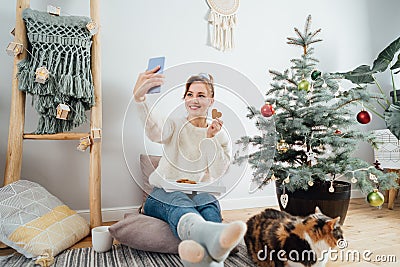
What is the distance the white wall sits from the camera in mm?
1737

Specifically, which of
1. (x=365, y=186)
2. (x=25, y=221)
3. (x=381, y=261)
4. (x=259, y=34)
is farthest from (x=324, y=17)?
(x=25, y=221)

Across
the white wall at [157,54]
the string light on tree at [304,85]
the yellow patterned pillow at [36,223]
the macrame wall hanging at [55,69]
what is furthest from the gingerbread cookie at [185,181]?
the string light on tree at [304,85]

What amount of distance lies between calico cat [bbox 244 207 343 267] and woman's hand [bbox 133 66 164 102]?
2.05 feet

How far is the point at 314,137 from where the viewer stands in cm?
162

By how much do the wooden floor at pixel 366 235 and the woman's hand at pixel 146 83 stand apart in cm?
69

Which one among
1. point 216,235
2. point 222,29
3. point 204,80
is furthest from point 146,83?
point 222,29

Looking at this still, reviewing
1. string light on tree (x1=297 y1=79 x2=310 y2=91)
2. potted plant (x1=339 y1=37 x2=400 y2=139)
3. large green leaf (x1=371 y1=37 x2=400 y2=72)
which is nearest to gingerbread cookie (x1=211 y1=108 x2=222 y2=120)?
string light on tree (x1=297 y1=79 x2=310 y2=91)

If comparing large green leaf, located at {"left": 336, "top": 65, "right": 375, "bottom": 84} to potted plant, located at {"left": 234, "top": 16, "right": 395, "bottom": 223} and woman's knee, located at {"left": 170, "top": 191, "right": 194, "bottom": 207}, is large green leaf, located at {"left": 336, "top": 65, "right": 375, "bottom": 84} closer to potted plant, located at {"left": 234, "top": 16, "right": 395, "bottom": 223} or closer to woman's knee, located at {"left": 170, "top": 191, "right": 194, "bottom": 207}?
potted plant, located at {"left": 234, "top": 16, "right": 395, "bottom": 223}

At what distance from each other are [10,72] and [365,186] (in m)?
1.81

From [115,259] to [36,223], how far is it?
0.36m

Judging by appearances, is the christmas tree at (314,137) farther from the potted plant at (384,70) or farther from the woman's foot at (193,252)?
the woman's foot at (193,252)

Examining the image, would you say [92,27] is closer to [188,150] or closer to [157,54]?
[157,54]

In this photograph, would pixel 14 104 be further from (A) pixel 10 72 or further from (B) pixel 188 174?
(B) pixel 188 174

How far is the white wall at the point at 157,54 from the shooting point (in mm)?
1737
